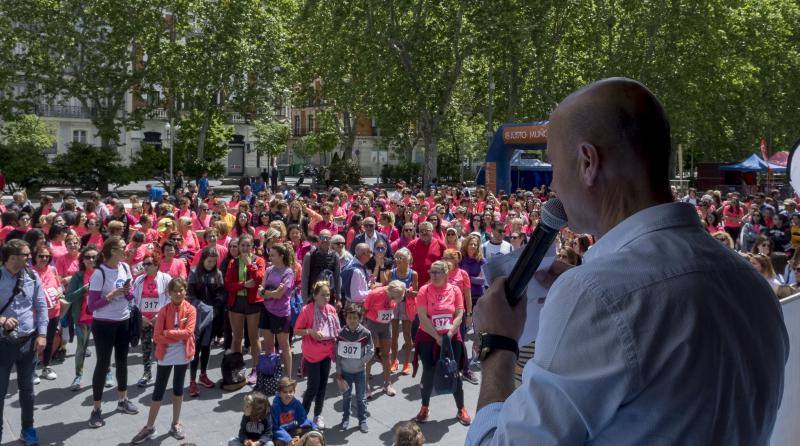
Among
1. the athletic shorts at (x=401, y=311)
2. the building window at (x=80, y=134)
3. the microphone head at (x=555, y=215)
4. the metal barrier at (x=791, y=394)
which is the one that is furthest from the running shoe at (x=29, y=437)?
the building window at (x=80, y=134)

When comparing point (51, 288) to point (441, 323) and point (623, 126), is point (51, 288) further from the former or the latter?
point (623, 126)

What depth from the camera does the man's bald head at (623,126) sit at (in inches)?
52.1

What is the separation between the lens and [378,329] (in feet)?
28.7

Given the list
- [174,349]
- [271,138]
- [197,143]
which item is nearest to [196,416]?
[174,349]

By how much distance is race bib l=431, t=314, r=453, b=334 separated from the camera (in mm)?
7828

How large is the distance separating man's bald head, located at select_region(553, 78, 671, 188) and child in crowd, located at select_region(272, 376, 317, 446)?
5804 mm

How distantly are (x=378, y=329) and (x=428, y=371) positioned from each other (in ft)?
3.37

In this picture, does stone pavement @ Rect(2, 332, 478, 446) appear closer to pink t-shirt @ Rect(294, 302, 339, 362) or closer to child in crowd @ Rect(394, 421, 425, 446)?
pink t-shirt @ Rect(294, 302, 339, 362)

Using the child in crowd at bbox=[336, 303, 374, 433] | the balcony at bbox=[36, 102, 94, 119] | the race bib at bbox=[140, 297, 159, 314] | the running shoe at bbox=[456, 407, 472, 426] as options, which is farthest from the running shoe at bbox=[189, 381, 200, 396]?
the balcony at bbox=[36, 102, 94, 119]

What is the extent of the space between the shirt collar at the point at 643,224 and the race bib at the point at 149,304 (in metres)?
7.53

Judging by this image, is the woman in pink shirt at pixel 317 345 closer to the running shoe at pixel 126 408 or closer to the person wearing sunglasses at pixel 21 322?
the running shoe at pixel 126 408

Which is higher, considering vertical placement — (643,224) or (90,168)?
(643,224)

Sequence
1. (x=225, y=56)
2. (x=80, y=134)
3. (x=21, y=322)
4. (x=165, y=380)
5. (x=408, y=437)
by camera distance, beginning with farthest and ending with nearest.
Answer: (x=80, y=134) → (x=225, y=56) → (x=165, y=380) → (x=21, y=322) → (x=408, y=437)

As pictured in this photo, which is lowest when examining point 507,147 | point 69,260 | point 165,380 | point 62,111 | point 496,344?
point 165,380
